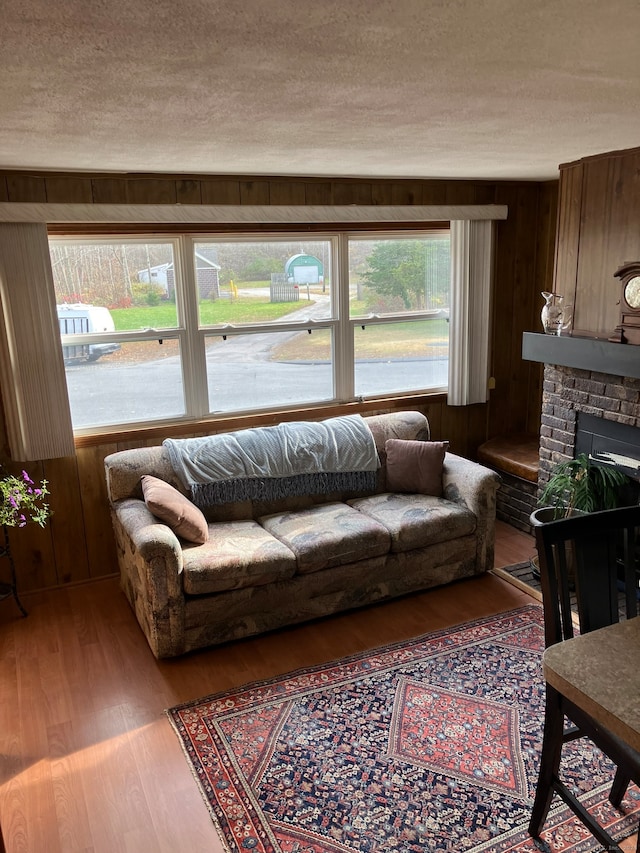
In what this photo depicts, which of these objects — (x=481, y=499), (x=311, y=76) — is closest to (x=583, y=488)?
(x=481, y=499)

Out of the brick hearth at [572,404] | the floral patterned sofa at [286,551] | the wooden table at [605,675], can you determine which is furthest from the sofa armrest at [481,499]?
the wooden table at [605,675]

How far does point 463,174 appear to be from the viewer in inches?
164

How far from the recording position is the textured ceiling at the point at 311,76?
47.5 inches

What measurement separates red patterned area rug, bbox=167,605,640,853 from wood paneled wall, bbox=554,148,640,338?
191cm

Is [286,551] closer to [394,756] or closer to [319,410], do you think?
[394,756]

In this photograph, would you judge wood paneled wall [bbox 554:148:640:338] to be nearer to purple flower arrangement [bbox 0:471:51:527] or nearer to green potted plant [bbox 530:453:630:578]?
green potted plant [bbox 530:453:630:578]

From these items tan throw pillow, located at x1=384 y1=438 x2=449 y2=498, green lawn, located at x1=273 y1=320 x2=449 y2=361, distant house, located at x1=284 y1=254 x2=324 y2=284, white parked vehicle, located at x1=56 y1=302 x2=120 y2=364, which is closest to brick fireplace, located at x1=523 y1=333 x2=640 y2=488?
tan throw pillow, located at x1=384 y1=438 x2=449 y2=498

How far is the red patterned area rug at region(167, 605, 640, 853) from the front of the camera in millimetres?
2252

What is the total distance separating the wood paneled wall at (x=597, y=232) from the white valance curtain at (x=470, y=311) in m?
0.80

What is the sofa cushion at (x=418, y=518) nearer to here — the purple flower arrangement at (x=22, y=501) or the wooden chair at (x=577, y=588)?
the wooden chair at (x=577, y=588)

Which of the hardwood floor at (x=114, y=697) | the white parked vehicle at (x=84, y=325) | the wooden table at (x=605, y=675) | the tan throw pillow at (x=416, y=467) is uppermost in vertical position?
Result: the white parked vehicle at (x=84, y=325)

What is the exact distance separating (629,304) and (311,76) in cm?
250

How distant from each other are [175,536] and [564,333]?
2.57 m

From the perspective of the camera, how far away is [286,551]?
3424 mm
